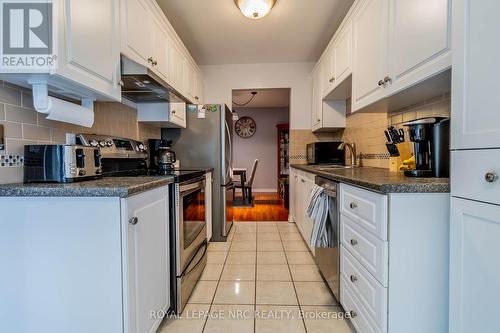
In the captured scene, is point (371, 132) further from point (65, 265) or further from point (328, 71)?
point (65, 265)

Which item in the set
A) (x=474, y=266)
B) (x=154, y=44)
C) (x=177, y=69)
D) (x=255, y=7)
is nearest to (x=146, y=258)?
(x=474, y=266)

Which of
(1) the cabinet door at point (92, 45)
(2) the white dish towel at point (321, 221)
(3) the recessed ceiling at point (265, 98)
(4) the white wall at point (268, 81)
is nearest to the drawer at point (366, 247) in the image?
(2) the white dish towel at point (321, 221)

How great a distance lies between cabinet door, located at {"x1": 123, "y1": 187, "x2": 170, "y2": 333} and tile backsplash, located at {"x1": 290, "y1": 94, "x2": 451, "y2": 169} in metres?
1.79

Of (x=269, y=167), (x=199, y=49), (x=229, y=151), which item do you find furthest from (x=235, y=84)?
(x=269, y=167)

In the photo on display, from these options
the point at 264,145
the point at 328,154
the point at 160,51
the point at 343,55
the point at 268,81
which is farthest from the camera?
the point at 264,145

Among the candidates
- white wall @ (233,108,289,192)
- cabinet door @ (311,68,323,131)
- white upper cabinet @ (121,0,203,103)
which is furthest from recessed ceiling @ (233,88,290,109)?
white upper cabinet @ (121,0,203,103)

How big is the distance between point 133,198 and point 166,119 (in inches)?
58.3

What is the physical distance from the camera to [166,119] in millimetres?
2475

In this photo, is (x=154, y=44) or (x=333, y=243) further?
(x=154, y=44)

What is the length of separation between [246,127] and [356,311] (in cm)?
638

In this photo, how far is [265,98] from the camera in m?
6.28

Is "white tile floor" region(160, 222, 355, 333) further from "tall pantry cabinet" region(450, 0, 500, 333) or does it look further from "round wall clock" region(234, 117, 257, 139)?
"round wall clock" region(234, 117, 257, 139)

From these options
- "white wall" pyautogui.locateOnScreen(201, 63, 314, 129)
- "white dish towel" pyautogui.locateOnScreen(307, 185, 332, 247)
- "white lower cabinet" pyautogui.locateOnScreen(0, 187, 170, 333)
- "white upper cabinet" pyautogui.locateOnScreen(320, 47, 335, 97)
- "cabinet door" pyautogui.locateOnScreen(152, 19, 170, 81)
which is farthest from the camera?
"white wall" pyautogui.locateOnScreen(201, 63, 314, 129)

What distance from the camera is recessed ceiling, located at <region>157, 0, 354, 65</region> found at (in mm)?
2449
